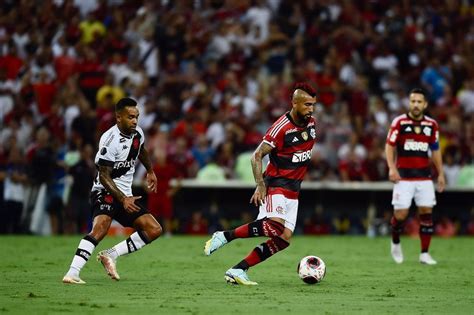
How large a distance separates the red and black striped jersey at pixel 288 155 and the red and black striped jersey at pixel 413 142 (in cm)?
432

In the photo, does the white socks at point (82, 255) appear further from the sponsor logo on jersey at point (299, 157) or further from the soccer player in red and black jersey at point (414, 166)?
the soccer player in red and black jersey at point (414, 166)

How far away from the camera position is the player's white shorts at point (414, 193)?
16.6m

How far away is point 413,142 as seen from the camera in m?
16.6

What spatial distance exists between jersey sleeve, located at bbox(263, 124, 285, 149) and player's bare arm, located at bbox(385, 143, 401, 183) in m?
4.22

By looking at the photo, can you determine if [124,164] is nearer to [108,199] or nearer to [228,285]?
[108,199]

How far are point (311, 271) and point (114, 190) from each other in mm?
2584

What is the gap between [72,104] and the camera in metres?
24.8

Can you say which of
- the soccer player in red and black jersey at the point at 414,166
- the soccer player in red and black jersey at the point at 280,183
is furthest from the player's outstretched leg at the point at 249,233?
the soccer player in red and black jersey at the point at 414,166

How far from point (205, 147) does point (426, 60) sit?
7191mm

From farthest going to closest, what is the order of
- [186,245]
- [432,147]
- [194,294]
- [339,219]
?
[339,219]
[186,245]
[432,147]
[194,294]

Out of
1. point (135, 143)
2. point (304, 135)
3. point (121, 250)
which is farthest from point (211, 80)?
point (304, 135)

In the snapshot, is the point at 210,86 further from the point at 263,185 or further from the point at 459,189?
the point at 263,185

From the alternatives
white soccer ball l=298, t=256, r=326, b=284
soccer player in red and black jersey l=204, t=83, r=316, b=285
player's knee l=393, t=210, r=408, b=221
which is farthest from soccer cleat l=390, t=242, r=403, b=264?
soccer player in red and black jersey l=204, t=83, r=316, b=285

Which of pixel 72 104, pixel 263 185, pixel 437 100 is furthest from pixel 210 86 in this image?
pixel 263 185
